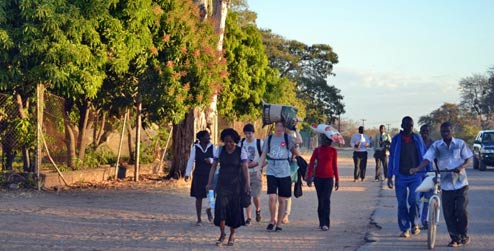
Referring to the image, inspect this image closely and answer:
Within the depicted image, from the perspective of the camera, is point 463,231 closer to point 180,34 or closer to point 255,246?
point 255,246

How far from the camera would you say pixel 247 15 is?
54.4 metres

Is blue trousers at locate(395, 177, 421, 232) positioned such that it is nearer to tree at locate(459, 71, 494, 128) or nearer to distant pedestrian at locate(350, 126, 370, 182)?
distant pedestrian at locate(350, 126, 370, 182)

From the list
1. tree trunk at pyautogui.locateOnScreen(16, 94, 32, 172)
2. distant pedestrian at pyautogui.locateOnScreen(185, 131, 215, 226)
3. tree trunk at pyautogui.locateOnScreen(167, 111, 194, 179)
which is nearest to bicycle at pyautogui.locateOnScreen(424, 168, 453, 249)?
distant pedestrian at pyautogui.locateOnScreen(185, 131, 215, 226)

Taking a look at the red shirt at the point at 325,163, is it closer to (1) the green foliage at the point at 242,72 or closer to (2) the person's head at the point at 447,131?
(2) the person's head at the point at 447,131

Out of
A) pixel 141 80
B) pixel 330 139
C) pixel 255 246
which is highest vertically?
pixel 141 80

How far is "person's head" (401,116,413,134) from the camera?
1176cm

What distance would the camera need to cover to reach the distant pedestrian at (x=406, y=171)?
11.7 metres

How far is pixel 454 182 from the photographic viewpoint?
35.4 feet

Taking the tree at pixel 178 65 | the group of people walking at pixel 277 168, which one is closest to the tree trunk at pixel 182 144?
the tree at pixel 178 65

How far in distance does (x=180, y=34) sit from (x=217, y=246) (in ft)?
30.1

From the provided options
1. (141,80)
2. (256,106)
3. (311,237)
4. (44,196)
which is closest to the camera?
(311,237)

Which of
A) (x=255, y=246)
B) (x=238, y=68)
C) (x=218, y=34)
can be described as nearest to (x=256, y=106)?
(x=238, y=68)

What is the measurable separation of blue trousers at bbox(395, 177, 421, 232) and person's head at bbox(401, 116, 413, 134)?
772 millimetres

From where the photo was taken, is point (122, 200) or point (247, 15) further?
point (247, 15)
